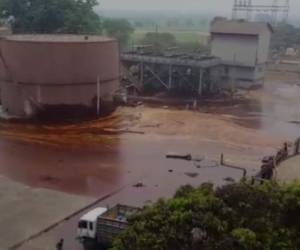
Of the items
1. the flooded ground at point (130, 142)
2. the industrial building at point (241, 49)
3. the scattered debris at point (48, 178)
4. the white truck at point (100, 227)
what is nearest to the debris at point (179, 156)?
the flooded ground at point (130, 142)

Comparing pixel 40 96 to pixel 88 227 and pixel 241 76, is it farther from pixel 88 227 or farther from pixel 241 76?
pixel 241 76

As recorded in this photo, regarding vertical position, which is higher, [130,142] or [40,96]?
[40,96]

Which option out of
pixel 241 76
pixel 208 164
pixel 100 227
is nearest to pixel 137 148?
pixel 208 164

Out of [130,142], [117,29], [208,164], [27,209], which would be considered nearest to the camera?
[27,209]

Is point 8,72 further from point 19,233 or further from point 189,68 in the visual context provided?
point 19,233

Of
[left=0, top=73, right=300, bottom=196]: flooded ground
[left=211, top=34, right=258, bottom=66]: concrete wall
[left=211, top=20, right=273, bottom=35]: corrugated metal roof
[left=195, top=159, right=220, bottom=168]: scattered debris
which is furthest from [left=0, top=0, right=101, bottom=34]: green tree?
[left=195, top=159, right=220, bottom=168]: scattered debris

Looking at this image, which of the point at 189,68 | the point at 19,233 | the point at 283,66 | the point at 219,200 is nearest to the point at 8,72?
the point at 189,68
